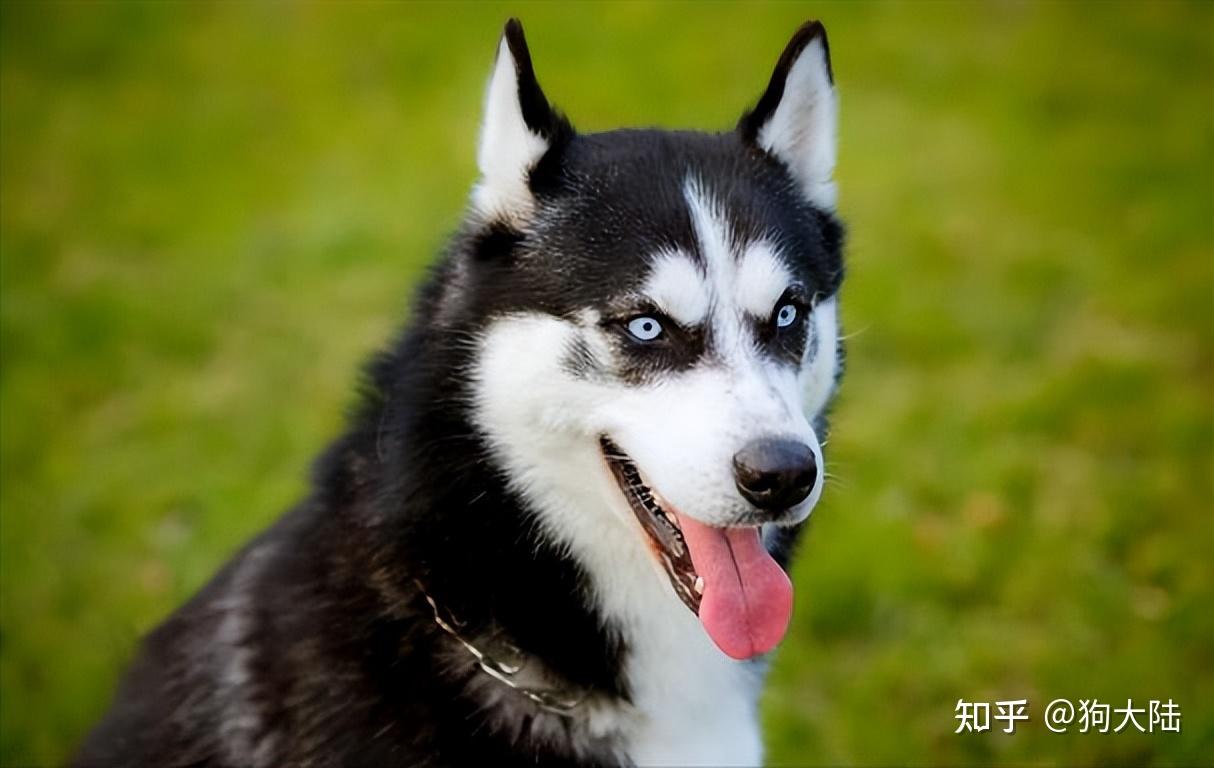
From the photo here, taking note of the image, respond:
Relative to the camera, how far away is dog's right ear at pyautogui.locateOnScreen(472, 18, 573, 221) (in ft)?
9.59

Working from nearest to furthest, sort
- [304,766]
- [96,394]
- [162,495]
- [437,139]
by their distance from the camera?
[304,766] → [162,495] → [96,394] → [437,139]

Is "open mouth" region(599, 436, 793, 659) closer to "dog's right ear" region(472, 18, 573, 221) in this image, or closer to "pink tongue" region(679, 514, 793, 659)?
"pink tongue" region(679, 514, 793, 659)

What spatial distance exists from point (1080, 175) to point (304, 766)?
23.3 ft

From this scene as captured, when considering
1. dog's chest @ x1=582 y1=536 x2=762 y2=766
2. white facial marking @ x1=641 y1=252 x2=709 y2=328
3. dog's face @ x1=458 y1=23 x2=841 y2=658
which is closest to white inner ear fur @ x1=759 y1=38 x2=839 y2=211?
dog's face @ x1=458 y1=23 x2=841 y2=658

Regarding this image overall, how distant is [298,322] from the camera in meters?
7.17

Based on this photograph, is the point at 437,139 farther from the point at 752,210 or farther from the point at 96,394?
the point at 752,210

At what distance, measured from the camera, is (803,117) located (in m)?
A: 3.31

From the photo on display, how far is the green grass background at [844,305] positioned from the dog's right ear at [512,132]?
1.06m

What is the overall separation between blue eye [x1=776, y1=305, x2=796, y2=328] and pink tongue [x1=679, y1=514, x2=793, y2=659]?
19.6 inches

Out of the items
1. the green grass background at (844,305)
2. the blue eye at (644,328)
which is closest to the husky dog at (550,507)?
the blue eye at (644,328)

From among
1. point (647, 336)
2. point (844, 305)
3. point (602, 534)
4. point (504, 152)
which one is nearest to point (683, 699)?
point (602, 534)

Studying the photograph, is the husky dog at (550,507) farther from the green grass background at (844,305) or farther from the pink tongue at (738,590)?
the green grass background at (844,305)

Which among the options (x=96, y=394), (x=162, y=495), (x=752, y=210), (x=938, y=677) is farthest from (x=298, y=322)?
(x=752, y=210)

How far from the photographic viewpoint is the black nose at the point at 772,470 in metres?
2.64
